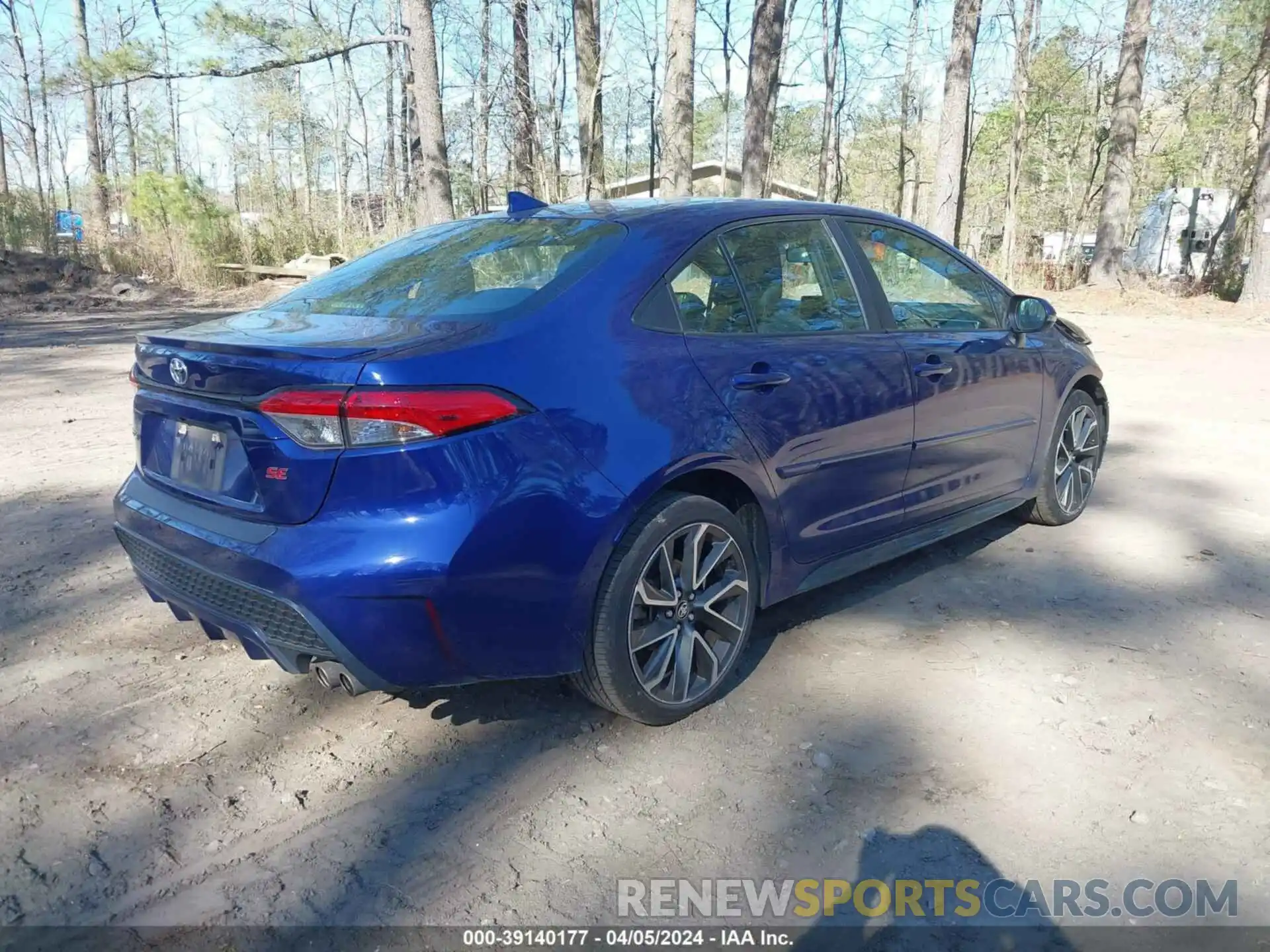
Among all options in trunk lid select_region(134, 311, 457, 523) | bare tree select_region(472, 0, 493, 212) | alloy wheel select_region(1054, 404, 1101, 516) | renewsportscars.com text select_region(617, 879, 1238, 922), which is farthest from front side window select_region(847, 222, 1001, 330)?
bare tree select_region(472, 0, 493, 212)

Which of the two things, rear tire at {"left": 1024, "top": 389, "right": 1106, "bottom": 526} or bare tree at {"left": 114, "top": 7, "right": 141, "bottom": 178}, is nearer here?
rear tire at {"left": 1024, "top": 389, "right": 1106, "bottom": 526}

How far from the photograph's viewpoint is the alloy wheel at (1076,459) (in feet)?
16.1

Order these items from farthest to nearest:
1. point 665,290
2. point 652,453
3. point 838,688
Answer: point 838,688
point 665,290
point 652,453

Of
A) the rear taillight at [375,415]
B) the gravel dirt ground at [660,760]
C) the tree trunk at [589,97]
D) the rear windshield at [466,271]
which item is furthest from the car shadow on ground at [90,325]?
the rear taillight at [375,415]

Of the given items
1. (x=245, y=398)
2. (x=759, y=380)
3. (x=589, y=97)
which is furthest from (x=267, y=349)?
(x=589, y=97)

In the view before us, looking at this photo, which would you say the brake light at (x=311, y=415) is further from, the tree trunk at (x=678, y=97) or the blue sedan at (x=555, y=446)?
the tree trunk at (x=678, y=97)

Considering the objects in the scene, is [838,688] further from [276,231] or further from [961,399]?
[276,231]

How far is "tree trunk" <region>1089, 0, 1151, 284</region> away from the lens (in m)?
20.8

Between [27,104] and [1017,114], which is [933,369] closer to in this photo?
[1017,114]

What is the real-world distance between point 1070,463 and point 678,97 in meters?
10.2

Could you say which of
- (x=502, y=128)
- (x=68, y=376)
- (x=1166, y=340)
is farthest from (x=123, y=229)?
(x=1166, y=340)

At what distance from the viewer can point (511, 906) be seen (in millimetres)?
2254

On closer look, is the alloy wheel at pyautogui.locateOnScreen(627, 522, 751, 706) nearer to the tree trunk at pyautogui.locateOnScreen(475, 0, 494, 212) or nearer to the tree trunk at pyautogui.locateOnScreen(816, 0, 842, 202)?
the tree trunk at pyautogui.locateOnScreen(475, 0, 494, 212)

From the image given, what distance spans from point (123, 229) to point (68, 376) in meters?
15.3
